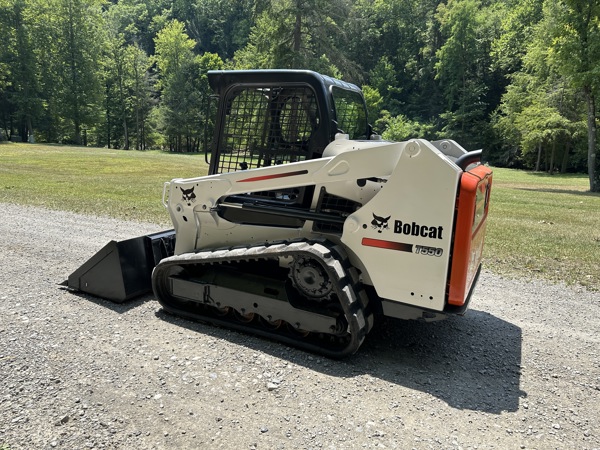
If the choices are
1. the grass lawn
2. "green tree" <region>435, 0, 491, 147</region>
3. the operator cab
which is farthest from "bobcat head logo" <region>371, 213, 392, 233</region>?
"green tree" <region>435, 0, 491, 147</region>

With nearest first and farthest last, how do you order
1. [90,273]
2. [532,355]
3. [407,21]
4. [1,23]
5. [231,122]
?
[532,355] < [231,122] < [90,273] < [1,23] < [407,21]

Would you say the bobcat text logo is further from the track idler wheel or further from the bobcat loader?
the track idler wheel

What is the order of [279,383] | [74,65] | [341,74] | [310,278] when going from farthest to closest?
[74,65]
[341,74]
[310,278]
[279,383]

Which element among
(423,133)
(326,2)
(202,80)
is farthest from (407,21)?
(326,2)

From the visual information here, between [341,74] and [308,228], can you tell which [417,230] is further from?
[341,74]

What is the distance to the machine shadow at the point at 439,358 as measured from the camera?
11.8ft

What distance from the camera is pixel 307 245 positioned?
4035 millimetres

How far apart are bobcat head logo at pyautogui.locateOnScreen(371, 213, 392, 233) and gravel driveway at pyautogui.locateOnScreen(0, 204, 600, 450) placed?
122cm

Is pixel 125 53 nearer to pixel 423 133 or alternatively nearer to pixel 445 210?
pixel 423 133

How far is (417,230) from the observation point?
3719 mm

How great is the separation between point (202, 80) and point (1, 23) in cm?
2464

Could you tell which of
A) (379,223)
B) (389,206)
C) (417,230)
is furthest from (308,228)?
(417,230)

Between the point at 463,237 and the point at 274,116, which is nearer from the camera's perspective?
the point at 463,237

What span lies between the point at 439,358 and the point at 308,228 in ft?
5.76
